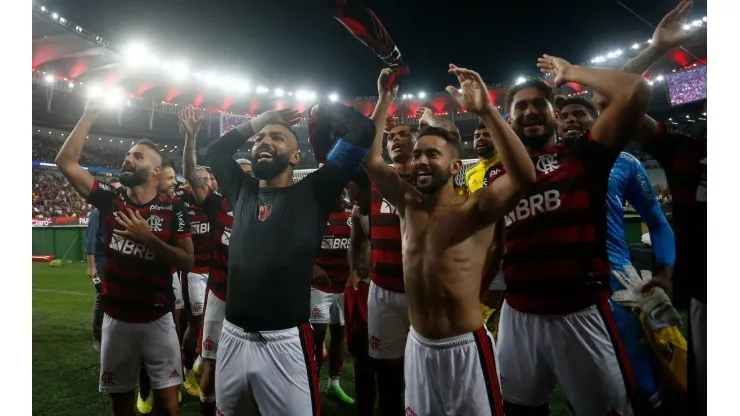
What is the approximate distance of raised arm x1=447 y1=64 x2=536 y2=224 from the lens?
1540 mm

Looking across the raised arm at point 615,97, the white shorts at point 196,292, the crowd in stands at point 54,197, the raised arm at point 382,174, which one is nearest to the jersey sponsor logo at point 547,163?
the raised arm at point 615,97

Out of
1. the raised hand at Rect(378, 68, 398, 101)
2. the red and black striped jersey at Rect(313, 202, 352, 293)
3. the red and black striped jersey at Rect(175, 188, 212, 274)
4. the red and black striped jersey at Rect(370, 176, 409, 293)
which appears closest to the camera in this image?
the raised hand at Rect(378, 68, 398, 101)

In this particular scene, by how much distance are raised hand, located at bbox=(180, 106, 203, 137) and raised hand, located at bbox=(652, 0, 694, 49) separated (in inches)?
87.7

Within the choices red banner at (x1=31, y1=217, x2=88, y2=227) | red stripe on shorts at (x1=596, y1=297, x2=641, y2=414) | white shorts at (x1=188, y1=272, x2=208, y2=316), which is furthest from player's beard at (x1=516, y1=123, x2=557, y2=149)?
red banner at (x1=31, y1=217, x2=88, y2=227)

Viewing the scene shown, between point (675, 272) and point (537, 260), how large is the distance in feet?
1.95

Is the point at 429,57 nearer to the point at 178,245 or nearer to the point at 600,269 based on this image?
the point at 600,269

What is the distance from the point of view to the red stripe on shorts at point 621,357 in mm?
1653

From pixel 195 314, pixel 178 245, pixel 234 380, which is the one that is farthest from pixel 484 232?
pixel 195 314

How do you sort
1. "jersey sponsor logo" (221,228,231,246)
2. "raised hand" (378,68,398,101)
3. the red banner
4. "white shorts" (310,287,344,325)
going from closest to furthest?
"raised hand" (378,68,398,101) < "jersey sponsor logo" (221,228,231,246) < "white shorts" (310,287,344,325) < the red banner

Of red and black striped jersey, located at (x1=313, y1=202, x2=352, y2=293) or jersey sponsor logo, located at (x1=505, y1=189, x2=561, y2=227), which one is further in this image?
red and black striped jersey, located at (x1=313, y1=202, x2=352, y2=293)

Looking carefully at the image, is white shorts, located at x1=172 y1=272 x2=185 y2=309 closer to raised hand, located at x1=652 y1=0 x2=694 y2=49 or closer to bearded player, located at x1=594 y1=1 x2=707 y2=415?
bearded player, located at x1=594 y1=1 x2=707 y2=415

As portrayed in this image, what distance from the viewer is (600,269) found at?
70.7 inches

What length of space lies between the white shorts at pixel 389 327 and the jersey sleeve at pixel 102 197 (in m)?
1.69

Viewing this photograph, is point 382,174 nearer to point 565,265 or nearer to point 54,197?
point 565,265
